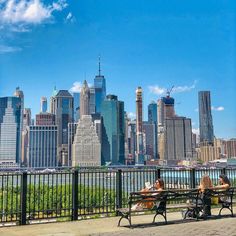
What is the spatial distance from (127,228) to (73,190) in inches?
90.5

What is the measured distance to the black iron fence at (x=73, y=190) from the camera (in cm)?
1101

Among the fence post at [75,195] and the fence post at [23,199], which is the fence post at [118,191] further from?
the fence post at [23,199]

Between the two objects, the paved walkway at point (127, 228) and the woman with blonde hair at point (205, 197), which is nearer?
the paved walkway at point (127, 228)

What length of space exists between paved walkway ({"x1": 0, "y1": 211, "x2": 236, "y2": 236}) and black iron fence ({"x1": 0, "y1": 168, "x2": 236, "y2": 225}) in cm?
57

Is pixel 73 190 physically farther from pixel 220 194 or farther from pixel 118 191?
pixel 220 194

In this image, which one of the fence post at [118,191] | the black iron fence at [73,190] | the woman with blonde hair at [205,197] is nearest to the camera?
the black iron fence at [73,190]

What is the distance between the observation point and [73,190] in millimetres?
11727

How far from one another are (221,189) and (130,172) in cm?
297

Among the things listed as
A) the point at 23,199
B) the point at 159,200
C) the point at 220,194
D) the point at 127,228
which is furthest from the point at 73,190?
the point at 220,194

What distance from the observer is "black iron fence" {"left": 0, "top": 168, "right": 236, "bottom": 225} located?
36.1 ft

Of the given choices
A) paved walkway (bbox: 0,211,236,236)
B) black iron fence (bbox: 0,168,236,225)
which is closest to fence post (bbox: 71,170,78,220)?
black iron fence (bbox: 0,168,236,225)

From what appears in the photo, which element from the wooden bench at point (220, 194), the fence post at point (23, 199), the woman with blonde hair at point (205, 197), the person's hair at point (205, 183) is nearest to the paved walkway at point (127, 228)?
the fence post at point (23, 199)

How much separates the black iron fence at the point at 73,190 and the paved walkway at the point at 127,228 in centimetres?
57

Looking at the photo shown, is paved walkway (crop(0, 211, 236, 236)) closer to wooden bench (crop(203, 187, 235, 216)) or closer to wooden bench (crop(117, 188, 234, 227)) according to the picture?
wooden bench (crop(117, 188, 234, 227))
